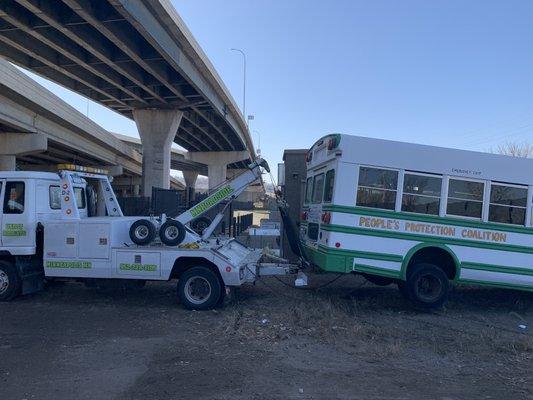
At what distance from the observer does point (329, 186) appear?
8.90 meters

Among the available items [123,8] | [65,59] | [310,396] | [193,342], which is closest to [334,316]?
[193,342]

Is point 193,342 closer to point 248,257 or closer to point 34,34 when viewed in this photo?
point 248,257

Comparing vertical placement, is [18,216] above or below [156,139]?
below

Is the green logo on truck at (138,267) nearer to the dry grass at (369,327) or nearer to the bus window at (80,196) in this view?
the dry grass at (369,327)

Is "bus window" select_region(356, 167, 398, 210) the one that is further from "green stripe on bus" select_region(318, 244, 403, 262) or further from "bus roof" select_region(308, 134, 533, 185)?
"green stripe on bus" select_region(318, 244, 403, 262)

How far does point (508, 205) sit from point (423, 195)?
157 cm

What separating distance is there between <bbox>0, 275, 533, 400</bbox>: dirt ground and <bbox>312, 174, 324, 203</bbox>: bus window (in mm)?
1920

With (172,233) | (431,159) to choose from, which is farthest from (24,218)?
(431,159)

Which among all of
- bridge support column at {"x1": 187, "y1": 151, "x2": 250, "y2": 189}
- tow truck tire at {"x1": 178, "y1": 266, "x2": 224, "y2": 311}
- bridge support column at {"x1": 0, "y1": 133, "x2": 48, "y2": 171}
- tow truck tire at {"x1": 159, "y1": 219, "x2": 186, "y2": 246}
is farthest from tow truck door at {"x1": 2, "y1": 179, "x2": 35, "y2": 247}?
bridge support column at {"x1": 187, "y1": 151, "x2": 250, "y2": 189}

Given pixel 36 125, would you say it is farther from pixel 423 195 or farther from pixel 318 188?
pixel 423 195

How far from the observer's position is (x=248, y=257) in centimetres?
914

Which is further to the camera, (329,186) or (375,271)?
(329,186)

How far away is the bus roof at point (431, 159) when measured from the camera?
8.44 m

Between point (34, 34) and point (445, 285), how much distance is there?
663 inches
